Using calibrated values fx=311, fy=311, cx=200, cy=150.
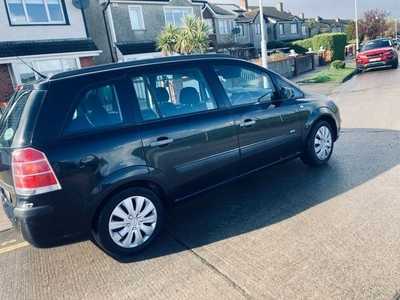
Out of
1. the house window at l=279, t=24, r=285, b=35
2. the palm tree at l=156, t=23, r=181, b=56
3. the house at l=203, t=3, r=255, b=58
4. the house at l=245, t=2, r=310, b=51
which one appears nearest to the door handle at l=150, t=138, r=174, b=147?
the palm tree at l=156, t=23, r=181, b=56

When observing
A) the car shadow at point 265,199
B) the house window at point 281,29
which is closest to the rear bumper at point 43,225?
the car shadow at point 265,199

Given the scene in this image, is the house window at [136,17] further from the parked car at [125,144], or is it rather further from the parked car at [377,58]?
the parked car at [125,144]

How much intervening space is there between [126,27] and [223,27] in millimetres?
16255

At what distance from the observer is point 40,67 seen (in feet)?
51.3

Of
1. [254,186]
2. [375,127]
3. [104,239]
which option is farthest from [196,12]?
[104,239]

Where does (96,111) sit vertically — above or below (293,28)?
below

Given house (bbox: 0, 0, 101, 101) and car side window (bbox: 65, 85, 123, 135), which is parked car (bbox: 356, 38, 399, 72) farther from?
car side window (bbox: 65, 85, 123, 135)

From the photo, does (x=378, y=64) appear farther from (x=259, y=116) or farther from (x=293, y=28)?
(x=293, y=28)

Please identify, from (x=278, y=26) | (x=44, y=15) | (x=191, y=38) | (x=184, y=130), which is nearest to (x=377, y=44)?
(x=191, y=38)

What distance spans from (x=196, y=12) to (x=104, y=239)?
78.4ft

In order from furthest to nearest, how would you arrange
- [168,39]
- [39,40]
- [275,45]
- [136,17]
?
[275,45]
[136,17]
[168,39]
[39,40]

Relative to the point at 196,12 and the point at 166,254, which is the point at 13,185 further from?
the point at 196,12

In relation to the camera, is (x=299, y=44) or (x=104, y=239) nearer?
(x=104, y=239)

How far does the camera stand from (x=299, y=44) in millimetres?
35094
